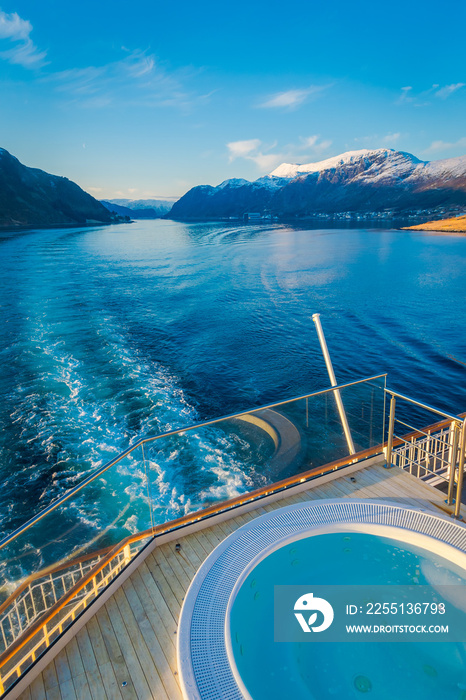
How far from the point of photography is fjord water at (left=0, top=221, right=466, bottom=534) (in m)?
10.9

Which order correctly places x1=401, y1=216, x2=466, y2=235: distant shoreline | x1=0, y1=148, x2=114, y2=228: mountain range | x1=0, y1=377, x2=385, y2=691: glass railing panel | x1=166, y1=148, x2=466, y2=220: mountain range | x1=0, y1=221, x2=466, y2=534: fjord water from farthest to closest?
1. x1=166, y1=148, x2=466, y2=220: mountain range
2. x1=0, y1=148, x2=114, y2=228: mountain range
3. x1=401, y1=216, x2=466, y2=235: distant shoreline
4. x1=0, y1=221, x2=466, y2=534: fjord water
5. x1=0, y1=377, x2=385, y2=691: glass railing panel

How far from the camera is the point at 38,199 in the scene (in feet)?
391

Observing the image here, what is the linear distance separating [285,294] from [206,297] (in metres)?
6.45

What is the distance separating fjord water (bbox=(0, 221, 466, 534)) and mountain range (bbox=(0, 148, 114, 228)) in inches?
3048

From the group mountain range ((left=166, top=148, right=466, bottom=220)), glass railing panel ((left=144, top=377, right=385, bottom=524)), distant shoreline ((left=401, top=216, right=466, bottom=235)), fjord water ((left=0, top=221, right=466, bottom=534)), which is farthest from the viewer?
mountain range ((left=166, top=148, right=466, bottom=220))

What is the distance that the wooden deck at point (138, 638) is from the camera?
257 cm

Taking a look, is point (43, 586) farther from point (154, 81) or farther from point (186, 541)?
point (154, 81)

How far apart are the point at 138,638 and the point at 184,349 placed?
58.2 feet

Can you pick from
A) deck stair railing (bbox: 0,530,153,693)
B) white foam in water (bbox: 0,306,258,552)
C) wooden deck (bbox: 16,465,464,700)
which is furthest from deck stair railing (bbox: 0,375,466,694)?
white foam in water (bbox: 0,306,258,552)

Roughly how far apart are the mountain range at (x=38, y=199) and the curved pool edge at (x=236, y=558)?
119 m

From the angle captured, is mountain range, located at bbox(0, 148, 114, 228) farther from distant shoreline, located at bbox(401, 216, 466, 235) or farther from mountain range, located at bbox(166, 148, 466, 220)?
distant shoreline, located at bbox(401, 216, 466, 235)

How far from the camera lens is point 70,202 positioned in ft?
423

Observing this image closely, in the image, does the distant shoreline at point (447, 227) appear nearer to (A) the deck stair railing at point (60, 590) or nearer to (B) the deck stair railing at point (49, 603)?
(A) the deck stair railing at point (60, 590)

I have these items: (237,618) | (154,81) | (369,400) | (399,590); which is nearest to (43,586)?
(237,618)
